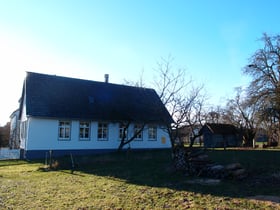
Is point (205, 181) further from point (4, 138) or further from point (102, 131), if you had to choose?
point (4, 138)

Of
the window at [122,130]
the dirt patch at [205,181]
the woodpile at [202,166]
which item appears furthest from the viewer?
the window at [122,130]

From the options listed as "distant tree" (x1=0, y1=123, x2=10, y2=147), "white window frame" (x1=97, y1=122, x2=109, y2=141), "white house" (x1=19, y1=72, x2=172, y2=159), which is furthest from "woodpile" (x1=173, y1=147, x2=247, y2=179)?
"distant tree" (x1=0, y1=123, x2=10, y2=147)

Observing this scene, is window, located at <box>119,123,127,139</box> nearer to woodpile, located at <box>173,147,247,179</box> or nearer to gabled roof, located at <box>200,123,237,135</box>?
woodpile, located at <box>173,147,247,179</box>

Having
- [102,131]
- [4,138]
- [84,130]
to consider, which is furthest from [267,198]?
[4,138]

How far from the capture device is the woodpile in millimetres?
11038

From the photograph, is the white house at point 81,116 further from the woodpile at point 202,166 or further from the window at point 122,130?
the woodpile at point 202,166

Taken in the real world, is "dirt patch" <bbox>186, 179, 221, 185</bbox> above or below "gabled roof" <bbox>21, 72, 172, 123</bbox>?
below

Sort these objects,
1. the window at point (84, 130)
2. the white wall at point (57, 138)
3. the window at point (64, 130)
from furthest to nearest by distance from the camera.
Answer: the window at point (84, 130) < the window at point (64, 130) < the white wall at point (57, 138)

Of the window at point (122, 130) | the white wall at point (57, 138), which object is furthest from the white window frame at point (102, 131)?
the window at point (122, 130)

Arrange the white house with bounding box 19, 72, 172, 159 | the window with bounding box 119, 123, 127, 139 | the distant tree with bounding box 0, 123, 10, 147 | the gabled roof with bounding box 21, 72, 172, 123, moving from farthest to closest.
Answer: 1. the distant tree with bounding box 0, 123, 10, 147
2. the window with bounding box 119, 123, 127, 139
3. the gabled roof with bounding box 21, 72, 172, 123
4. the white house with bounding box 19, 72, 172, 159

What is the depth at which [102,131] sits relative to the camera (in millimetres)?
27469

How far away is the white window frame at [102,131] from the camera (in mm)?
27203

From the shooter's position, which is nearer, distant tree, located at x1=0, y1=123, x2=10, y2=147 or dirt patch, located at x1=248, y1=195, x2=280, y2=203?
dirt patch, located at x1=248, y1=195, x2=280, y2=203

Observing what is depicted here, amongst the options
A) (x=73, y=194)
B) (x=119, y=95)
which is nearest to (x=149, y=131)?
(x=119, y=95)
